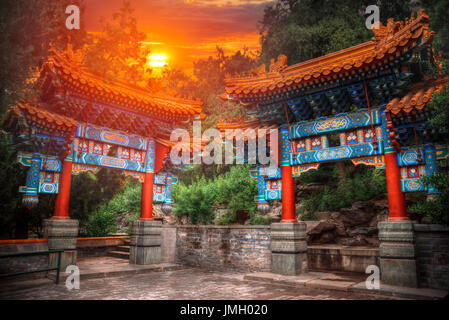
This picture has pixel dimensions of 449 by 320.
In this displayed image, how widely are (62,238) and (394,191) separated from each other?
849 cm

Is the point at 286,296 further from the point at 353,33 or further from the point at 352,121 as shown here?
the point at 353,33

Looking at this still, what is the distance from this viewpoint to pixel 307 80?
772 centimetres

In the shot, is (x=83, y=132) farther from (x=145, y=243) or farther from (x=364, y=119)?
(x=364, y=119)

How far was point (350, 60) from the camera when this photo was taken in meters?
7.81

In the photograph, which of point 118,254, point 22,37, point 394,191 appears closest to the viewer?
point 394,191

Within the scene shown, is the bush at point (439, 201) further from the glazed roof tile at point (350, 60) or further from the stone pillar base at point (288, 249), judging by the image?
the stone pillar base at point (288, 249)

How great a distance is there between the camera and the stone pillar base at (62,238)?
7848 millimetres

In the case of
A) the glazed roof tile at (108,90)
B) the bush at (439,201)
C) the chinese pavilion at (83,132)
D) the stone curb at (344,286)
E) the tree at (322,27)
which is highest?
the tree at (322,27)

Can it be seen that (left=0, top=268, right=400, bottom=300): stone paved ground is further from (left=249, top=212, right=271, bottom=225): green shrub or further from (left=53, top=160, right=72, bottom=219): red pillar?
(left=249, top=212, right=271, bottom=225): green shrub

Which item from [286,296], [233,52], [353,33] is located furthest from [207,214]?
[233,52]

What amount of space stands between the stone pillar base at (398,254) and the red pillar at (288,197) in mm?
2387

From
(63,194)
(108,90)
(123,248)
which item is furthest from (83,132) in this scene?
(123,248)

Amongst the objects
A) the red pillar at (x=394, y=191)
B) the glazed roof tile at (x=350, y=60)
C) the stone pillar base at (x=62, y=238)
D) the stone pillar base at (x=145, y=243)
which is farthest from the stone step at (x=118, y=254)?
the red pillar at (x=394, y=191)

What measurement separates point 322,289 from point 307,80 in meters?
5.09
